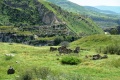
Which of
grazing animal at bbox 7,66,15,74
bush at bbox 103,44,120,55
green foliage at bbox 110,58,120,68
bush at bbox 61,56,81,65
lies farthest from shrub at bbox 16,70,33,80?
bush at bbox 103,44,120,55

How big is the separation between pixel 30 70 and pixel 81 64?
1060 centimetres

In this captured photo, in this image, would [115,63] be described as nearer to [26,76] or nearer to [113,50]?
[26,76]

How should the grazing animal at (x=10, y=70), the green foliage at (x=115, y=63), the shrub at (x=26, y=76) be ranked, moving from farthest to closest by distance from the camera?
the green foliage at (x=115, y=63) → the grazing animal at (x=10, y=70) → the shrub at (x=26, y=76)

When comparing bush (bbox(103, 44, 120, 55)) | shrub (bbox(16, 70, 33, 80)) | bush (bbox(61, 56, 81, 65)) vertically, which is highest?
shrub (bbox(16, 70, 33, 80))

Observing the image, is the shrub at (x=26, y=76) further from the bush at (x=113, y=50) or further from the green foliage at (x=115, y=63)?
the bush at (x=113, y=50)

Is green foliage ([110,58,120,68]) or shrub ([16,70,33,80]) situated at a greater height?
shrub ([16,70,33,80])

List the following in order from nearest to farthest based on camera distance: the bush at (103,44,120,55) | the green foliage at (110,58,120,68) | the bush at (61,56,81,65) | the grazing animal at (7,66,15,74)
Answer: the grazing animal at (7,66,15,74) → the green foliage at (110,58,120,68) → the bush at (61,56,81,65) → the bush at (103,44,120,55)

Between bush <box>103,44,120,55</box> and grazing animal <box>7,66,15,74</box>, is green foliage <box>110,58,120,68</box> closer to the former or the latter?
grazing animal <box>7,66,15,74</box>

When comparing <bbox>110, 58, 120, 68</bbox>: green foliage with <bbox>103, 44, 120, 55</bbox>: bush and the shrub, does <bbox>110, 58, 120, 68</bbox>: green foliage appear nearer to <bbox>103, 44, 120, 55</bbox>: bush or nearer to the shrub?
the shrub

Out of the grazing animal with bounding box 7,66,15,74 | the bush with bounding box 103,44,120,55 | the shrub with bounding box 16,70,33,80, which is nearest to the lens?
the shrub with bounding box 16,70,33,80

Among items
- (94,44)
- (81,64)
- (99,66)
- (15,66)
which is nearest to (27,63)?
(15,66)

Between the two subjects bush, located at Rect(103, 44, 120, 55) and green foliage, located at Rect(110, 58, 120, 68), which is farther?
bush, located at Rect(103, 44, 120, 55)

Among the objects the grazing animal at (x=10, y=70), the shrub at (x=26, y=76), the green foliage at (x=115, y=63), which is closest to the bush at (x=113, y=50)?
the green foliage at (x=115, y=63)

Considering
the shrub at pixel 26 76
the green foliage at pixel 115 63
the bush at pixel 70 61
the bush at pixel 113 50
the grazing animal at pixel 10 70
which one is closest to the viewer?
the shrub at pixel 26 76
